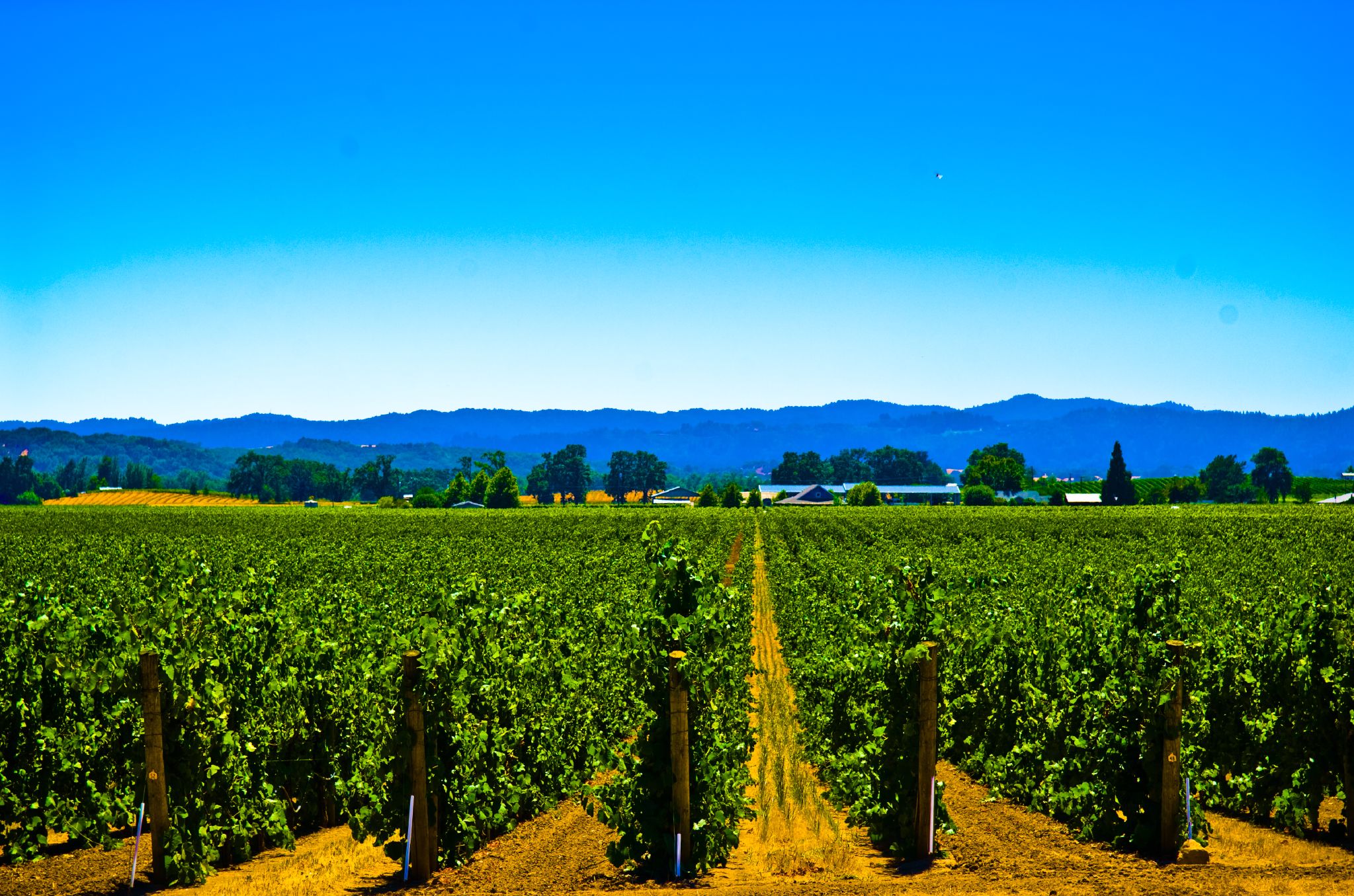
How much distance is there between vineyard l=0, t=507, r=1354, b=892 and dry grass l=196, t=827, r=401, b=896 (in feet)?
0.85

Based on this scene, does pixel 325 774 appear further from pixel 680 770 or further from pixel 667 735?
pixel 680 770

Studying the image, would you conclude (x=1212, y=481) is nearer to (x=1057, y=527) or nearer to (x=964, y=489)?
(x=964, y=489)

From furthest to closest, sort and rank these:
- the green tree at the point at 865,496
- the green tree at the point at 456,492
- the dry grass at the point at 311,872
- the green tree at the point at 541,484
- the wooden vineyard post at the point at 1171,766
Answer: the green tree at the point at 541,484, the green tree at the point at 456,492, the green tree at the point at 865,496, the dry grass at the point at 311,872, the wooden vineyard post at the point at 1171,766

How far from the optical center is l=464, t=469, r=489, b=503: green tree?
431 feet

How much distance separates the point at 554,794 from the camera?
388 inches

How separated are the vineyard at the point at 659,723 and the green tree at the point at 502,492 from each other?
10951cm

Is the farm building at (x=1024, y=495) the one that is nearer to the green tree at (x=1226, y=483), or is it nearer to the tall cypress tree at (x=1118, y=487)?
the tall cypress tree at (x=1118, y=487)

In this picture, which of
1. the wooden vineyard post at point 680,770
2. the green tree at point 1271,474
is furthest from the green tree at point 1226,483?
the wooden vineyard post at point 680,770

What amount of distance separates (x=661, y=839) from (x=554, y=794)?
3.02 meters

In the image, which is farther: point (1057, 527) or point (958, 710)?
point (1057, 527)

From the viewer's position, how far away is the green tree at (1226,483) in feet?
451

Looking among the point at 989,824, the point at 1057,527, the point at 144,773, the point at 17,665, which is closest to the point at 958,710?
the point at 989,824

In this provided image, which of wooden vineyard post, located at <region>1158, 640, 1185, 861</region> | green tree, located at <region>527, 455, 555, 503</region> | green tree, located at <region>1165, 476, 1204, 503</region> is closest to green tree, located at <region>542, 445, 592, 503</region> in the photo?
green tree, located at <region>527, 455, 555, 503</region>

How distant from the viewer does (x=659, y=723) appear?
7.32 m
